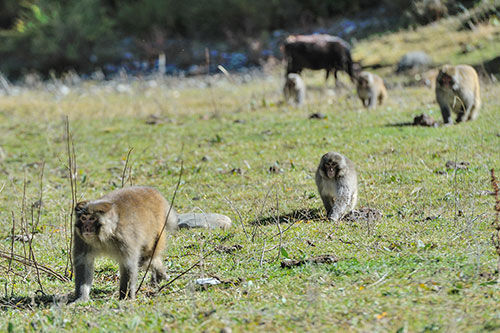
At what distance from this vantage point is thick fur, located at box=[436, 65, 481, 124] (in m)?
13.1

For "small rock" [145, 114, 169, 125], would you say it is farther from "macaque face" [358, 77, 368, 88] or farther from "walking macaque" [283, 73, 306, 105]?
"macaque face" [358, 77, 368, 88]

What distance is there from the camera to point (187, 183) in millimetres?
11430

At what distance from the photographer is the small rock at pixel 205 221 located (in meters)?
8.53

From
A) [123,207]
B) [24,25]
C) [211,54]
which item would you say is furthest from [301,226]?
[24,25]

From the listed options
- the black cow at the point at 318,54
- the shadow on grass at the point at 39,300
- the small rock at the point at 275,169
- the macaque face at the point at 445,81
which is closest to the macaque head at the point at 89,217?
the shadow on grass at the point at 39,300

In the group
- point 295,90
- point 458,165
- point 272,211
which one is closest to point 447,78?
point 458,165

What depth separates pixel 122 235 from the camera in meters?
6.04

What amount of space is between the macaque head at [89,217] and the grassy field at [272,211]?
72 centimetres

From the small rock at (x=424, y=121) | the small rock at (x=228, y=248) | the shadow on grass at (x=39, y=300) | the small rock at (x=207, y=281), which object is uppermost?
the small rock at (x=424, y=121)

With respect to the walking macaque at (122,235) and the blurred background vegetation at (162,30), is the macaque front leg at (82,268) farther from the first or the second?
the blurred background vegetation at (162,30)

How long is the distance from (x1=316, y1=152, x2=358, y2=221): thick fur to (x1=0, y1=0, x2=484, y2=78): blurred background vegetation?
23.6m

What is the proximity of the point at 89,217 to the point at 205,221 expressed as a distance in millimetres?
2803

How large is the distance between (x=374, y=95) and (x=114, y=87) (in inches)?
564

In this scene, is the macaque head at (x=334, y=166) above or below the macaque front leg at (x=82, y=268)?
above
